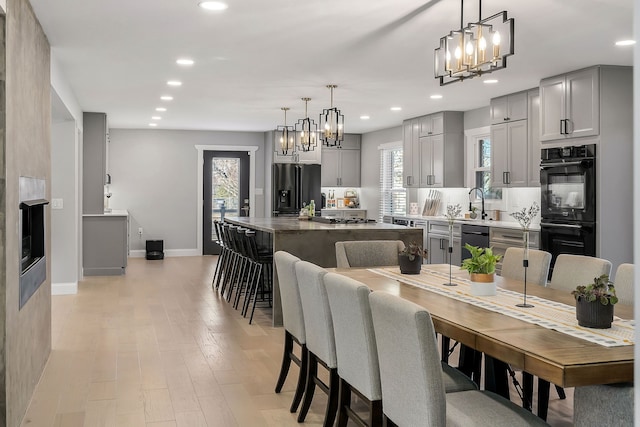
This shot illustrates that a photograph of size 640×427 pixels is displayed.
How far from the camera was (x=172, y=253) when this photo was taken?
39.5 feet

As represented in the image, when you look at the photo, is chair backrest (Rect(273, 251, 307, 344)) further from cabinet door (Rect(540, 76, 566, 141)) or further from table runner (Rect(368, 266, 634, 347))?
cabinet door (Rect(540, 76, 566, 141))

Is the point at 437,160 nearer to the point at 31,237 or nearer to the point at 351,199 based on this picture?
the point at 351,199

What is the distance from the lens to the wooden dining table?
1978 millimetres

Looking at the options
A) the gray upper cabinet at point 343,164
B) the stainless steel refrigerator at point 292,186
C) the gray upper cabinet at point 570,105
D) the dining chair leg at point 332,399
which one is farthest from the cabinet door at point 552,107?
the gray upper cabinet at point 343,164

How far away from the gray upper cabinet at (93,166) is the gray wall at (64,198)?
1.80 m

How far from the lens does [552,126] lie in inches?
256

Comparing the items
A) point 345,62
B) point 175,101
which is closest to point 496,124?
point 345,62

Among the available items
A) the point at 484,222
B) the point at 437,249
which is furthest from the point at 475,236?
the point at 437,249

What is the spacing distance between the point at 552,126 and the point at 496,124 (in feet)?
4.44

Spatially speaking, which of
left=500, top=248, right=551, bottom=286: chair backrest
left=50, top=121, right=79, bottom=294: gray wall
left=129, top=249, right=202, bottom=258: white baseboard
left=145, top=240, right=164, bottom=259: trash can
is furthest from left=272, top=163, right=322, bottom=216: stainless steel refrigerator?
left=500, top=248, right=551, bottom=286: chair backrest

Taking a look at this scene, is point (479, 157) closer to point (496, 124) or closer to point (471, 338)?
point (496, 124)

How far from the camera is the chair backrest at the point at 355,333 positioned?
2.59 m

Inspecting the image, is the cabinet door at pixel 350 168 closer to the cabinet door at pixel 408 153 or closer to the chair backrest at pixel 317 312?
the cabinet door at pixel 408 153

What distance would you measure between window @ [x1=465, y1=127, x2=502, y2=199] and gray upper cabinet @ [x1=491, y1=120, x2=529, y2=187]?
2.84ft
